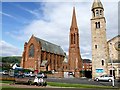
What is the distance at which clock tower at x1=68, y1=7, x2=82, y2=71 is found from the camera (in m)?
80.6

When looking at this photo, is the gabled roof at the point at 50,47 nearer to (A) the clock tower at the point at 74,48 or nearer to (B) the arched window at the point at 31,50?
(B) the arched window at the point at 31,50

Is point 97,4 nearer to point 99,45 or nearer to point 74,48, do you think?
point 99,45

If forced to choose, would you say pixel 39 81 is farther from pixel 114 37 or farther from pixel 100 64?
pixel 114 37

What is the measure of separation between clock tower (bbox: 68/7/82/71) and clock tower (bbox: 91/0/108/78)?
108ft

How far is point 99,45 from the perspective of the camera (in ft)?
153

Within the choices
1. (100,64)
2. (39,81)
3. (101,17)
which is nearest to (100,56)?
(100,64)

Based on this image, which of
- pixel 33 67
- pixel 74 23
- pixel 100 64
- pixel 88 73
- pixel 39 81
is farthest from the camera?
pixel 74 23

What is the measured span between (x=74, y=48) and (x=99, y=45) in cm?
3728

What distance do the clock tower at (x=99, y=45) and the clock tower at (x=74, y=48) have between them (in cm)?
3298

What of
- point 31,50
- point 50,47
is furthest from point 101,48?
point 50,47

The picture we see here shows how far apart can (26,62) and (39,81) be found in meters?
60.0

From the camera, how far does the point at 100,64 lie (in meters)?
46.4

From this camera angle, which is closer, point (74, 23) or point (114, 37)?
point (114, 37)

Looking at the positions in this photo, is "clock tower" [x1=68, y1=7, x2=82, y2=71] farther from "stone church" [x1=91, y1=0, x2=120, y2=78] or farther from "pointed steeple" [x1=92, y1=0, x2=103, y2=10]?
"pointed steeple" [x1=92, y1=0, x2=103, y2=10]
